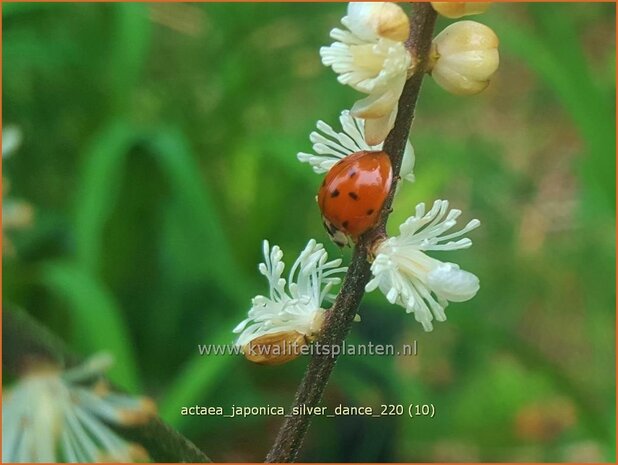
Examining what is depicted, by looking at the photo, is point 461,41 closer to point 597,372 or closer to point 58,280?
point 58,280

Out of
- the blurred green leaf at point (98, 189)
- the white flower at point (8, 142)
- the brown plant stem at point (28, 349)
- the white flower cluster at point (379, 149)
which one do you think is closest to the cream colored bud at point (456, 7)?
the white flower cluster at point (379, 149)

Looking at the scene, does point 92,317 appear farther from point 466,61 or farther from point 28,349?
point 466,61

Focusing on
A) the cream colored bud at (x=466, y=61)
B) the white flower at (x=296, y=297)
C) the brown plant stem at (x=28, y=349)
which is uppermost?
the cream colored bud at (x=466, y=61)

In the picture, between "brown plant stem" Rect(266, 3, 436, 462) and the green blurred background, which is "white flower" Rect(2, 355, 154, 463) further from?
the green blurred background

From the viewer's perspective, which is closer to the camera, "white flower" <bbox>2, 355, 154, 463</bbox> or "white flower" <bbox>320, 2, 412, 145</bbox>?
"white flower" <bbox>320, 2, 412, 145</bbox>

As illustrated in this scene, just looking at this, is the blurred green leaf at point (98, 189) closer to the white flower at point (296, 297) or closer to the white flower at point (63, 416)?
the white flower at point (63, 416)

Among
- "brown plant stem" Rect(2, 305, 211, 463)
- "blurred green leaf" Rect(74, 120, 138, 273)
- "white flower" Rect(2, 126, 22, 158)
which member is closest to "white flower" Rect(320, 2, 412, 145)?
"brown plant stem" Rect(2, 305, 211, 463)

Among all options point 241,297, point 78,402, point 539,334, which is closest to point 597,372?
point 539,334
